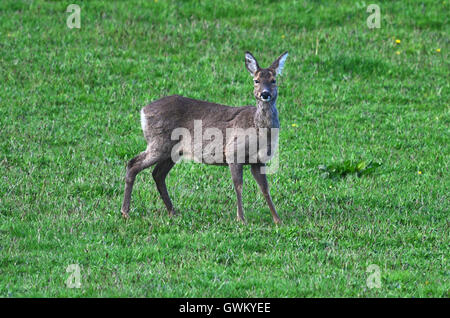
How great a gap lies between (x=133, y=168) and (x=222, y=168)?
218 centimetres

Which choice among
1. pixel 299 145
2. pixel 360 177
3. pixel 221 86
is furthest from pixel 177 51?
pixel 360 177

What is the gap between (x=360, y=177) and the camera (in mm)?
10719

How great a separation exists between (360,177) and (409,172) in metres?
0.73

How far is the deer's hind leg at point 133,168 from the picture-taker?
30.1 feet

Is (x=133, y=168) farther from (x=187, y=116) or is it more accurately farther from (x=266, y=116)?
(x=266, y=116)

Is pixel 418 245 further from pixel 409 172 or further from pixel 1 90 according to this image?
pixel 1 90

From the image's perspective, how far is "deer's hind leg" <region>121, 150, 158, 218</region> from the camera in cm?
916

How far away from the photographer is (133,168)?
9.31m
